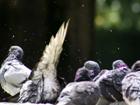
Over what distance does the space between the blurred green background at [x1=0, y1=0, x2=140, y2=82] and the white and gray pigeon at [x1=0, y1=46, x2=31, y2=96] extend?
0.36 feet

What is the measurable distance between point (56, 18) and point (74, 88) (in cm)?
57

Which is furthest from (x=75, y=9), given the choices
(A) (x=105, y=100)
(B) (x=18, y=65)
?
(A) (x=105, y=100)

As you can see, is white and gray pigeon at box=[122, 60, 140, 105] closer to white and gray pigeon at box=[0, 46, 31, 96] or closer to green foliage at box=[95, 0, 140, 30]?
white and gray pigeon at box=[0, 46, 31, 96]

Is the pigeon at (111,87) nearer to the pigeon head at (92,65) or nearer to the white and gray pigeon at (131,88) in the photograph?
the white and gray pigeon at (131,88)

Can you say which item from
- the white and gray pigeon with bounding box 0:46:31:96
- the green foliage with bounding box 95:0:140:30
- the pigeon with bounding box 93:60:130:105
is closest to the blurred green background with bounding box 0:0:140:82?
the green foliage with bounding box 95:0:140:30

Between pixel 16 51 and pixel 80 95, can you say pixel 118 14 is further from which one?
pixel 80 95

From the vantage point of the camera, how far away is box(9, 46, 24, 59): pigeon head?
2743 millimetres

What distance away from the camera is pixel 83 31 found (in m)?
2.89

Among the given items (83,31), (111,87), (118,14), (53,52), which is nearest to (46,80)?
(53,52)

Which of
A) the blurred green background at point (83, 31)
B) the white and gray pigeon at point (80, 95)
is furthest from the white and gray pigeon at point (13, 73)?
the white and gray pigeon at point (80, 95)

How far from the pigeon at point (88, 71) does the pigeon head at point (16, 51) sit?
8.0 inches

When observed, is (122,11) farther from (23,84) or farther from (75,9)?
(23,84)

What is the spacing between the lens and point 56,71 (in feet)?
8.54

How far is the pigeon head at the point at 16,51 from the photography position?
274 cm
